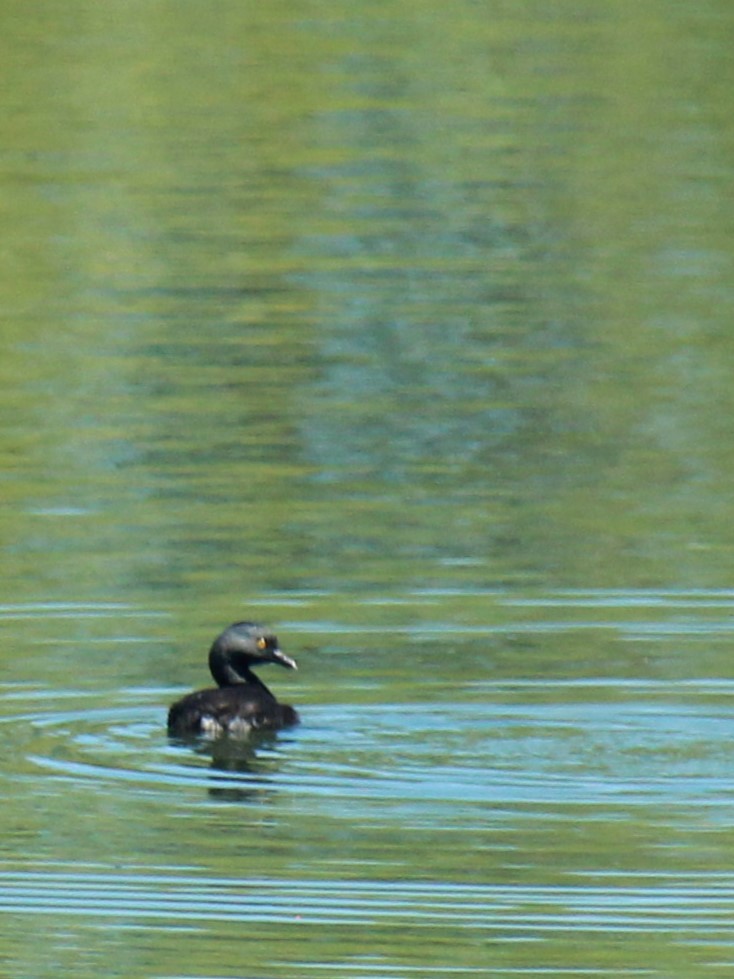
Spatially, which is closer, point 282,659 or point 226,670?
point 282,659

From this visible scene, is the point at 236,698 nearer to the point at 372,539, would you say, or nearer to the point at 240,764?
the point at 240,764

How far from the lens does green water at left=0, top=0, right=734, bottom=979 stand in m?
10.7

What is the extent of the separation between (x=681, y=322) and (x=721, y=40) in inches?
792

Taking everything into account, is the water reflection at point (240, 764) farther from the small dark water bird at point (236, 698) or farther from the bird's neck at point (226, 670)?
the bird's neck at point (226, 670)

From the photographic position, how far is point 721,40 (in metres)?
43.0

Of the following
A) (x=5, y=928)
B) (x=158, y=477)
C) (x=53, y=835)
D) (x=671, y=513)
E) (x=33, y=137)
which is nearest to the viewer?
(x=5, y=928)

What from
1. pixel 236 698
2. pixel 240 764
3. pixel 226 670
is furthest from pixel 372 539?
pixel 240 764

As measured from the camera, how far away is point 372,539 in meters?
16.5

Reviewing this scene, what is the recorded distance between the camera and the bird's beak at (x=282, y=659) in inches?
524

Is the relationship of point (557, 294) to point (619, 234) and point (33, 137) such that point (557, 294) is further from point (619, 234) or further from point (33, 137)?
point (33, 137)

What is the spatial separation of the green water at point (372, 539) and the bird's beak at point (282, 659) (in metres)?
0.21

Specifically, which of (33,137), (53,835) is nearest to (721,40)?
(33,137)

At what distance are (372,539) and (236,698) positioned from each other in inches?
143

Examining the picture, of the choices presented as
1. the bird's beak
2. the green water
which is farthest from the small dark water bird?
the green water
